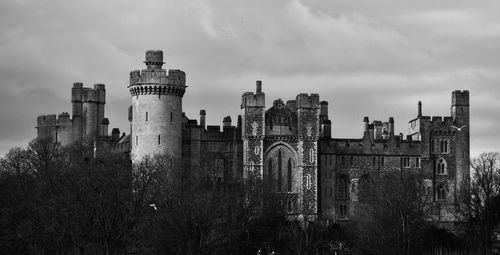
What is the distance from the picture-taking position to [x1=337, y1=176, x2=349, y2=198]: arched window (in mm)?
97500

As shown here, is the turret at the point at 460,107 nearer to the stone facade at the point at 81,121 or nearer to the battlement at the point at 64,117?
the stone facade at the point at 81,121

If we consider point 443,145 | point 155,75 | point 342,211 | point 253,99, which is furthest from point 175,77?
point 443,145

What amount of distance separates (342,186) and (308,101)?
769 cm

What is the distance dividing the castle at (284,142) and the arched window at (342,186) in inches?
3.1

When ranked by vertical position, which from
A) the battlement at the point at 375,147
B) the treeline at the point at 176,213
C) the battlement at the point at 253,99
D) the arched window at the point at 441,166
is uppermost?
the battlement at the point at 253,99

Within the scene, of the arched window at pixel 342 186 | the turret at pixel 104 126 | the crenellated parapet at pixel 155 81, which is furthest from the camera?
the turret at pixel 104 126

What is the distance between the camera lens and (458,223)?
90000 mm

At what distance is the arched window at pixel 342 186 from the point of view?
320 ft

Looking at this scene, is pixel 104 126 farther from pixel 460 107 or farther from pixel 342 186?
pixel 460 107

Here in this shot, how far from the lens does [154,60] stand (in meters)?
91.2

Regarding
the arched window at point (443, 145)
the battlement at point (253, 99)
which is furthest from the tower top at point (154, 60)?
the arched window at point (443, 145)

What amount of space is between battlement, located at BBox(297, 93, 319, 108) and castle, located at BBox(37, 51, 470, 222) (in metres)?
0.08

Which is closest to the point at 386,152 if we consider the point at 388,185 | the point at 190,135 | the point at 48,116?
the point at 388,185

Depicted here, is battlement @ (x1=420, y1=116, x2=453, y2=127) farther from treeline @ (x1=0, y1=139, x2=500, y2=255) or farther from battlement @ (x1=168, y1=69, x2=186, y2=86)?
battlement @ (x1=168, y1=69, x2=186, y2=86)
